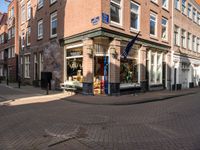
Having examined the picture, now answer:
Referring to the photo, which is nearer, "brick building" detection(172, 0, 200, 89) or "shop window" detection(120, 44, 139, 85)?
"shop window" detection(120, 44, 139, 85)

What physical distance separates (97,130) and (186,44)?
71.1 feet

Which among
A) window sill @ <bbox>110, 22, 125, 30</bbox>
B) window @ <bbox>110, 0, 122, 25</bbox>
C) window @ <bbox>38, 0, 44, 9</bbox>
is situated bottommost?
window sill @ <bbox>110, 22, 125, 30</bbox>

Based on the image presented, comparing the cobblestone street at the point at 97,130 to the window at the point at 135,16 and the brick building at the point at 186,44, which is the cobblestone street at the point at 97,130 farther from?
the brick building at the point at 186,44

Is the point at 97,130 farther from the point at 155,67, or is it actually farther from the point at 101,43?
the point at 155,67

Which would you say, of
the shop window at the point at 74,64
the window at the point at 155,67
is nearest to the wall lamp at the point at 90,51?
the shop window at the point at 74,64

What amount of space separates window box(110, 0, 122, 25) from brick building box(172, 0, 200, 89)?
9.20m

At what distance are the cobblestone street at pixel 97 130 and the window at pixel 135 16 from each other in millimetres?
8850

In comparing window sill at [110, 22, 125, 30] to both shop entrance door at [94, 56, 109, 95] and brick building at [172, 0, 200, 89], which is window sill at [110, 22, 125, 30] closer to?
shop entrance door at [94, 56, 109, 95]

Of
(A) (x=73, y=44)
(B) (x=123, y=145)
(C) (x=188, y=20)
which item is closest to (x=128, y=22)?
(A) (x=73, y=44)

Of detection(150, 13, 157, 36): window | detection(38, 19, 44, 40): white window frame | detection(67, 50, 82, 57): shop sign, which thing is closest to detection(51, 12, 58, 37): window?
detection(38, 19, 44, 40): white window frame

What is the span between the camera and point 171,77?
813 inches

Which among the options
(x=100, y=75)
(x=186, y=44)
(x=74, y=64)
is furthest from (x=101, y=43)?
(x=186, y=44)

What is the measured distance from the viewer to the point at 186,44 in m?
24.4

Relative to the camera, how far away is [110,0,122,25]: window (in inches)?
542
